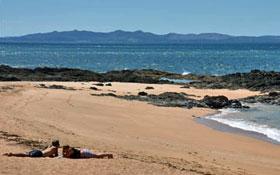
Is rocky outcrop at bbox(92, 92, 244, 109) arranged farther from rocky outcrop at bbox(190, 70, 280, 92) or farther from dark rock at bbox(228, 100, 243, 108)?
rocky outcrop at bbox(190, 70, 280, 92)

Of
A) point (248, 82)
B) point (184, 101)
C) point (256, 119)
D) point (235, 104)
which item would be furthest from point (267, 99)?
point (248, 82)

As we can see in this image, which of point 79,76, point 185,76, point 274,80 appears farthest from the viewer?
point 185,76

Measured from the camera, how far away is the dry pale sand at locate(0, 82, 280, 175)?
14.6 m

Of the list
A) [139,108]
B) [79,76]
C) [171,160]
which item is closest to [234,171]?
[171,160]

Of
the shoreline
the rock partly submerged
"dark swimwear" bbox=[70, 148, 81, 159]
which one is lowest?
the shoreline

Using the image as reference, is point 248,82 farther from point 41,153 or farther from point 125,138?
point 41,153

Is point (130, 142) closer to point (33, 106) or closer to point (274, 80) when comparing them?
point (33, 106)

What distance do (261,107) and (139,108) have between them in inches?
297

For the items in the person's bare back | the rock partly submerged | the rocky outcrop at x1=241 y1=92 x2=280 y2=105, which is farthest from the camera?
the rock partly submerged

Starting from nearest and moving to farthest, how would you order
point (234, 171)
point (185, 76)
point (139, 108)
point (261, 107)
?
point (234, 171)
point (139, 108)
point (261, 107)
point (185, 76)

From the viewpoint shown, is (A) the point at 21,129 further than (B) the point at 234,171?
Yes

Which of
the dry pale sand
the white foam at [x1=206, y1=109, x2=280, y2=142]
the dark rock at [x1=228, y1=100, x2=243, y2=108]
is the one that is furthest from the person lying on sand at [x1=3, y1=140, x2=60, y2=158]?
the dark rock at [x1=228, y1=100, x2=243, y2=108]

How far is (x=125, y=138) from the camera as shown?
20.5m

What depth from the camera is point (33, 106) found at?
27.5 m
